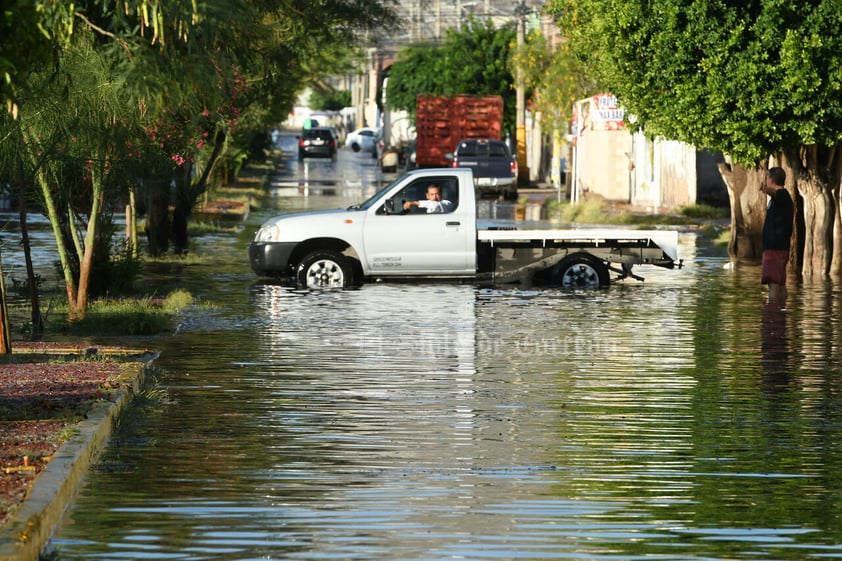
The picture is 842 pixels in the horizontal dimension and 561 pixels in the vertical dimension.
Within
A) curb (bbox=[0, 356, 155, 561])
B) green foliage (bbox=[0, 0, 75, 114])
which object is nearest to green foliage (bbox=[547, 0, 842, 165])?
curb (bbox=[0, 356, 155, 561])

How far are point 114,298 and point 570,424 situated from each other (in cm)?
1084

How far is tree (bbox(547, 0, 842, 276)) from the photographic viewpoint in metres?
24.0

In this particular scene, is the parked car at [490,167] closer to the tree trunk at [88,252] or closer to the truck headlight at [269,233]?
the truck headlight at [269,233]

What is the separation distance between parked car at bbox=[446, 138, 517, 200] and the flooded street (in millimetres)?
35775

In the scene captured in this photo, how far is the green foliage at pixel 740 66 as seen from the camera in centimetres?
2397

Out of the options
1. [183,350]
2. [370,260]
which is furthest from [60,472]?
[370,260]

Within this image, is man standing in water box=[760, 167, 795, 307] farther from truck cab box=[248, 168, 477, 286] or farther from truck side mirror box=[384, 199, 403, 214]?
truck side mirror box=[384, 199, 403, 214]

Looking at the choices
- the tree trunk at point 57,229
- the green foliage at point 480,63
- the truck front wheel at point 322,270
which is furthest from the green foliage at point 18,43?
the green foliage at point 480,63

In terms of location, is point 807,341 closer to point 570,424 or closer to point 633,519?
point 570,424

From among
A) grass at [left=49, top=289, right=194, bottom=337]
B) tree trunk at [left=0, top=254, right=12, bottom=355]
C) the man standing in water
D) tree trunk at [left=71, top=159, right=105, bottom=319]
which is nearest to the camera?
tree trunk at [left=0, top=254, right=12, bottom=355]

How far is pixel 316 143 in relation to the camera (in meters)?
101

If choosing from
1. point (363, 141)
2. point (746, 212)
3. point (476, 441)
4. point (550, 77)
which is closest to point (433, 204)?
point (746, 212)

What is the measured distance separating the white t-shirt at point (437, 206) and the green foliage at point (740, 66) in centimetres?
423

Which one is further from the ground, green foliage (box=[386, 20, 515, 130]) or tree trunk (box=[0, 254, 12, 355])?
green foliage (box=[386, 20, 515, 130])
